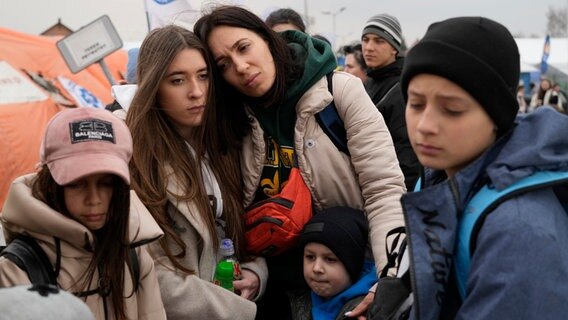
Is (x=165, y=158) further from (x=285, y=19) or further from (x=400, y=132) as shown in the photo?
(x=285, y=19)

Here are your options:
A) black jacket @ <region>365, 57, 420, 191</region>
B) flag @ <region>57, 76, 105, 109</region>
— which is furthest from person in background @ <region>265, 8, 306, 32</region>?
flag @ <region>57, 76, 105, 109</region>

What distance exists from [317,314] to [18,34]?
31.6 feet

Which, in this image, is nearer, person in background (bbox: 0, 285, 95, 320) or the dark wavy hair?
person in background (bbox: 0, 285, 95, 320)

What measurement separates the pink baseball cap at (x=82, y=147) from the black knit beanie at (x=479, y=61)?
1.06 metres

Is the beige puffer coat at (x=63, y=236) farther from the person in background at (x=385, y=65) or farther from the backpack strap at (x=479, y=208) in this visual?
the person in background at (x=385, y=65)

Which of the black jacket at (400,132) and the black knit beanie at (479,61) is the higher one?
the black knit beanie at (479,61)

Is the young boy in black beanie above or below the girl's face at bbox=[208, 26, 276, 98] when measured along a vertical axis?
below

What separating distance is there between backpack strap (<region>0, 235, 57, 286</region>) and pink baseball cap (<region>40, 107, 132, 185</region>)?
231 mm

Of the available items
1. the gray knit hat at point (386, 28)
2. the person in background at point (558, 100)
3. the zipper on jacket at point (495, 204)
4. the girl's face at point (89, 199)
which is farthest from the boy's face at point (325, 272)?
the person in background at point (558, 100)

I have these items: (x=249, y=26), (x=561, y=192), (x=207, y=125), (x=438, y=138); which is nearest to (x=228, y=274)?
(x=207, y=125)

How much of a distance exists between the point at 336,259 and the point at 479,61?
128 centimetres

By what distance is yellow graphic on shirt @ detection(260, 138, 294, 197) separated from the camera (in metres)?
2.57

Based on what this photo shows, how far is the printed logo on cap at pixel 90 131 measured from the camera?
6.50 ft

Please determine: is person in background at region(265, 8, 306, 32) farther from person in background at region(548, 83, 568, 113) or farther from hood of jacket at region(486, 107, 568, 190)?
person in background at region(548, 83, 568, 113)
